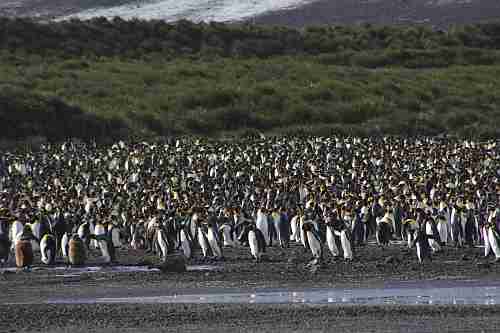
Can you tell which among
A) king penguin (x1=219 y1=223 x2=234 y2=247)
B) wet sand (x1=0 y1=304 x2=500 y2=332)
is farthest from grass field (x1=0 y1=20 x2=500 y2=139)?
wet sand (x1=0 y1=304 x2=500 y2=332)

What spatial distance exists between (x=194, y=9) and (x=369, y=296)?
84852mm

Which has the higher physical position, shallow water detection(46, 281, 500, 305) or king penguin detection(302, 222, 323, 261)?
king penguin detection(302, 222, 323, 261)

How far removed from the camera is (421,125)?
5041cm

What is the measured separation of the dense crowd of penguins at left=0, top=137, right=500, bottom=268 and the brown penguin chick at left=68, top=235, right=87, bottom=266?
1.5 inches

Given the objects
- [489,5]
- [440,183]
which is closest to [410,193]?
[440,183]

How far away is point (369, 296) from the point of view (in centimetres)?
1597

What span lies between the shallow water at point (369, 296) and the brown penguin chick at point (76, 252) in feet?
13.5

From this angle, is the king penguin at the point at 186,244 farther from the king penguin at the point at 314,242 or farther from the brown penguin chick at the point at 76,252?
the king penguin at the point at 314,242

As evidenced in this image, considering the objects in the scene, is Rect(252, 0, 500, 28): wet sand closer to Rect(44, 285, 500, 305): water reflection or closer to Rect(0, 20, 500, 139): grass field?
Rect(0, 20, 500, 139): grass field

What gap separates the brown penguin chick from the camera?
806 inches

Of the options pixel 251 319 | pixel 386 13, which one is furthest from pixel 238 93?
pixel 386 13

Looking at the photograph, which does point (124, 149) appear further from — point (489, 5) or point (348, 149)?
point (489, 5)

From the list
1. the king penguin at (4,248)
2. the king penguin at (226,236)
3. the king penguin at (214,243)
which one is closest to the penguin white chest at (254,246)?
the king penguin at (214,243)

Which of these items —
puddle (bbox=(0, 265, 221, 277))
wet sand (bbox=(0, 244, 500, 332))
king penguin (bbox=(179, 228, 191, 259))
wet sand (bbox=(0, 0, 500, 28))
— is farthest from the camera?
wet sand (bbox=(0, 0, 500, 28))
